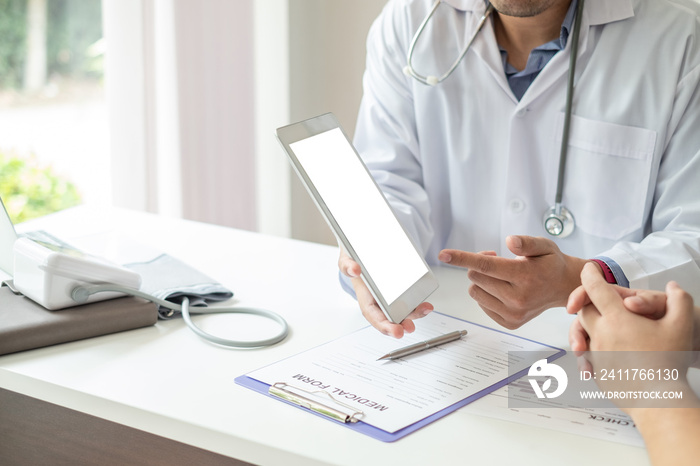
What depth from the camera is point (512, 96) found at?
4.58 feet

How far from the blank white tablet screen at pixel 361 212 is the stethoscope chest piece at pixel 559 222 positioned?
0.43m

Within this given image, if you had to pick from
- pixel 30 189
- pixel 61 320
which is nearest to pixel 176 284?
pixel 61 320

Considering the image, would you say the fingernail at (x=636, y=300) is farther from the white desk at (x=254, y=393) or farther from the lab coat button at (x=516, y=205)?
the lab coat button at (x=516, y=205)

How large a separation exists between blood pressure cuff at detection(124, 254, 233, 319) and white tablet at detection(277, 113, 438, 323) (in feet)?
0.98

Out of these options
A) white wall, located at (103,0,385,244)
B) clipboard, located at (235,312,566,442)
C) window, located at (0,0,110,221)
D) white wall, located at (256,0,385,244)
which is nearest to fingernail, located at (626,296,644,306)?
clipboard, located at (235,312,566,442)

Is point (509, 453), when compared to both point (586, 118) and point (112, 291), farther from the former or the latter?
point (586, 118)

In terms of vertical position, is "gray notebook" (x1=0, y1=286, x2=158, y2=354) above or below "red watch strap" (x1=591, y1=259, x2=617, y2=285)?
below

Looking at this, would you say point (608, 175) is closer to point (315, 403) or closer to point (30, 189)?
point (315, 403)

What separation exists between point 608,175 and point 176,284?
82 cm

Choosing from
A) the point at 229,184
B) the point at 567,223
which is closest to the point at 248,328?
the point at 567,223

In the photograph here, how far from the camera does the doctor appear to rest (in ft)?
4.22

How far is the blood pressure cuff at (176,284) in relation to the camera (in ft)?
3.73

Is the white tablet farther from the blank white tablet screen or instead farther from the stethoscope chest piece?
the stethoscope chest piece

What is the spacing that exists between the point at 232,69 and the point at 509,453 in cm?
206
